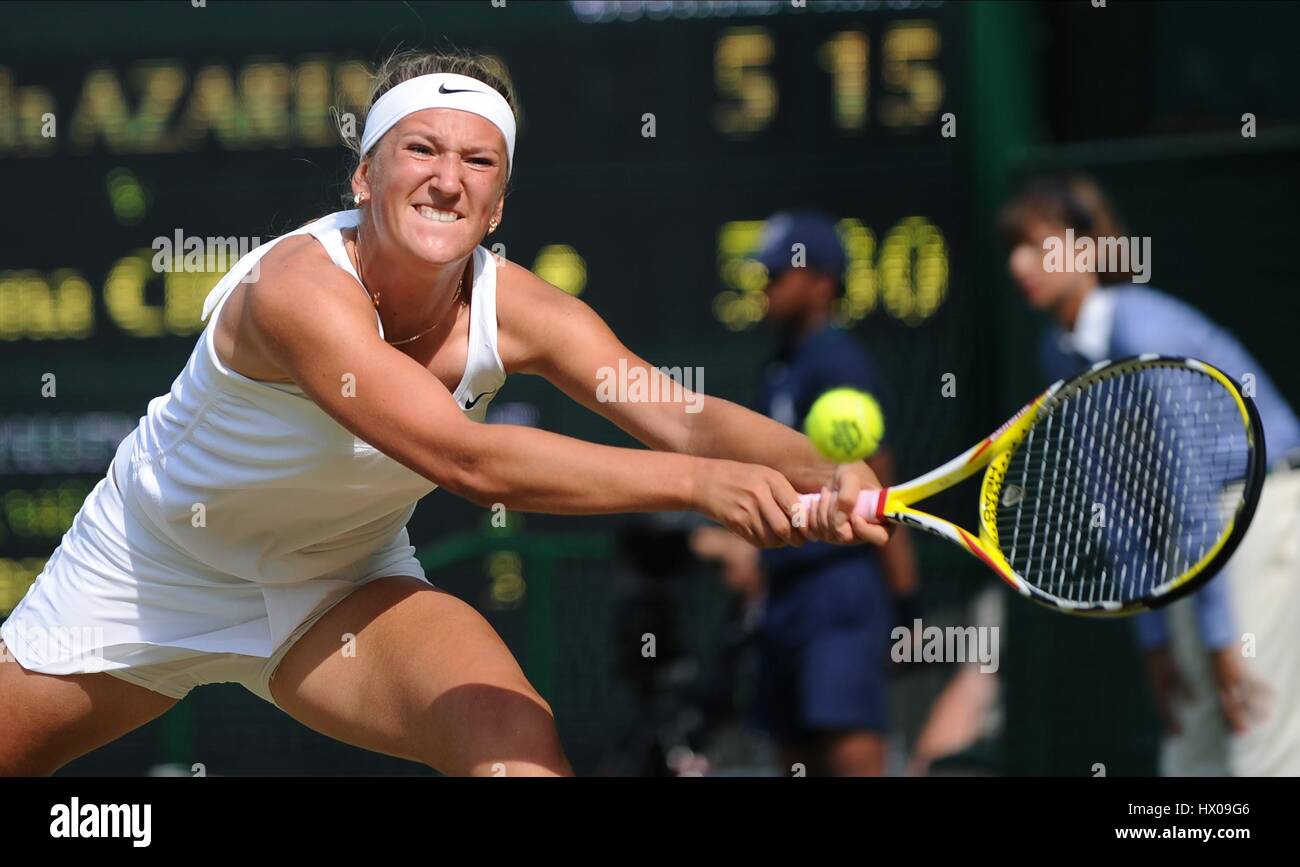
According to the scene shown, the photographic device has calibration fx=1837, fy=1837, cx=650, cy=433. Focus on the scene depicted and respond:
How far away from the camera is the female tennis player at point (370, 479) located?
8.09ft

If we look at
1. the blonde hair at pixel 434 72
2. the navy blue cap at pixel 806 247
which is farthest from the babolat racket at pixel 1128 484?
the blonde hair at pixel 434 72

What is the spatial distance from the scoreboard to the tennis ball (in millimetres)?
2414

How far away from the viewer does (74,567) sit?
3.08 metres

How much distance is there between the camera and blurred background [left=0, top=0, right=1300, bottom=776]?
5.03 meters

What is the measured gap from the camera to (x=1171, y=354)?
13.9 ft

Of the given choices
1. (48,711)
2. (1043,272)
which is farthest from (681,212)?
(48,711)

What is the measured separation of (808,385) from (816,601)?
538 mm

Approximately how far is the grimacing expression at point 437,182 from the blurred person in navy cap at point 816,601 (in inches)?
74.0

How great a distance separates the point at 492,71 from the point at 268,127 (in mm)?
2458

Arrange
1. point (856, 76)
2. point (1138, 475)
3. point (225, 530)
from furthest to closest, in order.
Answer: point (856, 76) < point (1138, 475) < point (225, 530)

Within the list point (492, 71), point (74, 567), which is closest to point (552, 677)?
point (74, 567)

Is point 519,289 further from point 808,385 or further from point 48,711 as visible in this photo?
point 808,385

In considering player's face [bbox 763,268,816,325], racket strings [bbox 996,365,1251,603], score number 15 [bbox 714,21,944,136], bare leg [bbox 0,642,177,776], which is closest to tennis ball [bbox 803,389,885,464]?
racket strings [bbox 996,365,1251,603]
